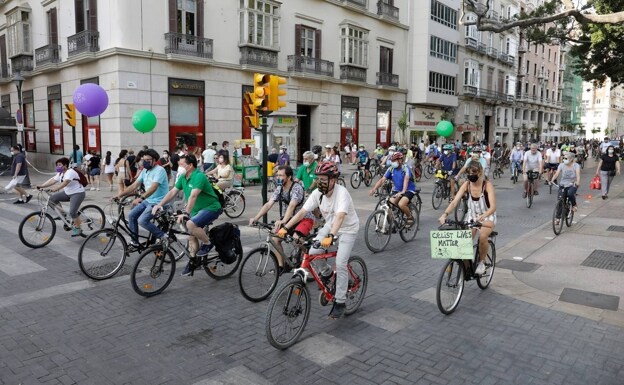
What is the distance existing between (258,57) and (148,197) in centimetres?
1793

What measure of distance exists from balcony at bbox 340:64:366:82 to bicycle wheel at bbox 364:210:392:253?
2180 cm

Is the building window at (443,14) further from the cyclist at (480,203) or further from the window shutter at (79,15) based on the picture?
the cyclist at (480,203)

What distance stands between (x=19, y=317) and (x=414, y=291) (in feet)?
16.1

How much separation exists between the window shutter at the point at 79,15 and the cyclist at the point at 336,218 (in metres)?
20.3

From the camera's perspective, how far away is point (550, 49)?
65750 mm

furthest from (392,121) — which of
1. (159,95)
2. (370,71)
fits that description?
(159,95)

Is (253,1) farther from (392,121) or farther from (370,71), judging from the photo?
(392,121)

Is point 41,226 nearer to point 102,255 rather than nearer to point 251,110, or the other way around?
point 102,255

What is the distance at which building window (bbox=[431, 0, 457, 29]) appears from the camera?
3709 centimetres

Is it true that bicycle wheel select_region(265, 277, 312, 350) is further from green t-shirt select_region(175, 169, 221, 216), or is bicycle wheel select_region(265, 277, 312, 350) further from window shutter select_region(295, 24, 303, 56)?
window shutter select_region(295, 24, 303, 56)

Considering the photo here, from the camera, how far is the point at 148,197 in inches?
299

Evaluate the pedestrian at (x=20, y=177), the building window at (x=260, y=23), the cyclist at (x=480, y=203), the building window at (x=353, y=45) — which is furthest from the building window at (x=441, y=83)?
the cyclist at (x=480, y=203)

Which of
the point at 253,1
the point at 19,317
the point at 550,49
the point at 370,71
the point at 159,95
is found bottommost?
the point at 19,317

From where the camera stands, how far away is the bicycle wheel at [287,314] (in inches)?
179
